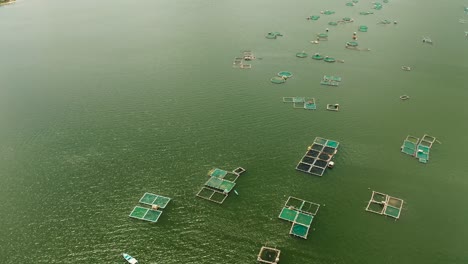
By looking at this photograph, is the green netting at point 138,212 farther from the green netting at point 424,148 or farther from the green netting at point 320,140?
the green netting at point 424,148

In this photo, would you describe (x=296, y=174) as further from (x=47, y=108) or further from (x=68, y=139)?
(x=47, y=108)

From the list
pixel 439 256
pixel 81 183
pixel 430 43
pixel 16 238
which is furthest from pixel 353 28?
pixel 16 238

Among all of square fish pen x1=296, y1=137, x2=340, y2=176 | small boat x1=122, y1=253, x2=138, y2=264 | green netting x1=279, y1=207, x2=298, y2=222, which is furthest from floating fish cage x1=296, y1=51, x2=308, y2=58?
small boat x1=122, y1=253, x2=138, y2=264

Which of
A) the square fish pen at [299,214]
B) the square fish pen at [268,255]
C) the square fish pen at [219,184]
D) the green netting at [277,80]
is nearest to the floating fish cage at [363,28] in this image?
the green netting at [277,80]

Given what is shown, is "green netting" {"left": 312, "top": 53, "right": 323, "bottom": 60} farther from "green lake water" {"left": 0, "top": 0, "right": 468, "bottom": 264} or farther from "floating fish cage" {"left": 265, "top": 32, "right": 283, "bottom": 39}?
"floating fish cage" {"left": 265, "top": 32, "right": 283, "bottom": 39}

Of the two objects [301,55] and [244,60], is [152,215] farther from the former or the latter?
[301,55]

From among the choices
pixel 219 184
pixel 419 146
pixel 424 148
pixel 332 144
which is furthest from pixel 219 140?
pixel 424 148
